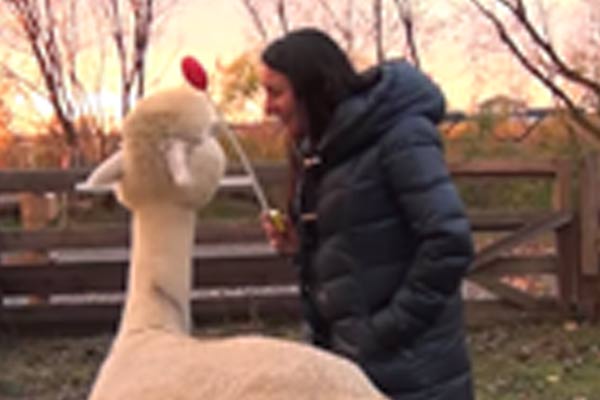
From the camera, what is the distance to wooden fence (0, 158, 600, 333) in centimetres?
796

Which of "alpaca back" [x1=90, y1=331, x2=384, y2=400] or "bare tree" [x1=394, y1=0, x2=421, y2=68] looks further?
"bare tree" [x1=394, y1=0, x2=421, y2=68]

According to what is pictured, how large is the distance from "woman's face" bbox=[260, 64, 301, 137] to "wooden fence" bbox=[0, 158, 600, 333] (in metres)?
5.36

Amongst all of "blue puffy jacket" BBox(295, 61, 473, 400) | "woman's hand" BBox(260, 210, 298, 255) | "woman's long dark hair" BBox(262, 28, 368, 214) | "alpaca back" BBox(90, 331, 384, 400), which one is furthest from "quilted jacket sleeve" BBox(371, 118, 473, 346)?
"alpaca back" BBox(90, 331, 384, 400)

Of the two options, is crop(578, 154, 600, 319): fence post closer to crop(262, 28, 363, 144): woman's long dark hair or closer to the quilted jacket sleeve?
the quilted jacket sleeve

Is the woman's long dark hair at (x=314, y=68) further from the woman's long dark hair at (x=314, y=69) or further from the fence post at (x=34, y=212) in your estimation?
the fence post at (x=34, y=212)

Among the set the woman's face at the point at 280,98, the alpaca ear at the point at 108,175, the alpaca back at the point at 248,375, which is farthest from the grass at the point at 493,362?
the alpaca back at the point at 248,375

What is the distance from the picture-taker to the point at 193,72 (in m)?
2.45

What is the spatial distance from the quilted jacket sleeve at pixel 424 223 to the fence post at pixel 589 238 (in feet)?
18.6

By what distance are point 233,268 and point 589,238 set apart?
2490 mm

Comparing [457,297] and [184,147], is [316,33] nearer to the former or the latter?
[184,147]

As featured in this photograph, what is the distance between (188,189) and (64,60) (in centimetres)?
1210

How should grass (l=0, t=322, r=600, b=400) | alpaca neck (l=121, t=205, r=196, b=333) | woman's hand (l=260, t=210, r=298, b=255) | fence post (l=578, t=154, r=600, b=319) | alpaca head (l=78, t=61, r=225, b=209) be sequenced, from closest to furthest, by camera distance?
alpaca neck (l=121, t=205, r=196, b=333) → alpaca head (l=78, t=61, r=225, b=209) → woman's hand (l=260, t=210, r=298, b=255) → grass (l=0, t=322, r=600, b=400) → fence post (l=578, t=154, r=600, b=319)

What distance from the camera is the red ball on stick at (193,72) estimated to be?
245 cm

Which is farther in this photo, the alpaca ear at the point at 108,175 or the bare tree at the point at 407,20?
the bare tree at the point at 407,20
